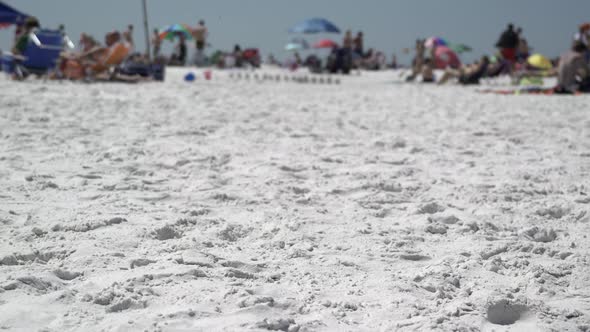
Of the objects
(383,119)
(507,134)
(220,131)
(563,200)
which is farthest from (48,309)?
(383,119)

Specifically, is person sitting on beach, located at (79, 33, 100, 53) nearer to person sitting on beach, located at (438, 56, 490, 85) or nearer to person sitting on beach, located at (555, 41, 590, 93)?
person sitting on beach, located at (438, 56, 490, 85)

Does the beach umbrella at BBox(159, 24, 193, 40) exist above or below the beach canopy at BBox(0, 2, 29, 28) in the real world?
below

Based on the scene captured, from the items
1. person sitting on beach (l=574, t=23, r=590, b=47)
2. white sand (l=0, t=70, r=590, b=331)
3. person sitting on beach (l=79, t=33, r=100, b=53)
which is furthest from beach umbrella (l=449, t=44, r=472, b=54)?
white sand (l=0, t=70, r=590, b=331)

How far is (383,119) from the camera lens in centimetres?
641

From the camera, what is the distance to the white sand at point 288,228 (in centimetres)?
175

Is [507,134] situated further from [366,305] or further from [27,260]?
[27,260]

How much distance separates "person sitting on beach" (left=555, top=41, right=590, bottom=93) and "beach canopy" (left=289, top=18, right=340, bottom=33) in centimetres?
973

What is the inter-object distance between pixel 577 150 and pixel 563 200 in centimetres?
172

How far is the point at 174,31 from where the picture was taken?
14719mm

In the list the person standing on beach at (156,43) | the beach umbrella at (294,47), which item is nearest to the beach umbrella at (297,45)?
the beach umbrella at (294,47)

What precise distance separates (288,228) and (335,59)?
17411mm

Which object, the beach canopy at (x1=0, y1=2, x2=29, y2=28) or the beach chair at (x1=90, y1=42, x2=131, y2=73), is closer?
the beach chair at (x1=90, y1=42, x2=131, y2=73)

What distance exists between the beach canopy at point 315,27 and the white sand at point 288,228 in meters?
13.6

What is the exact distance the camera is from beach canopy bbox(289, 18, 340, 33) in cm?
1838
